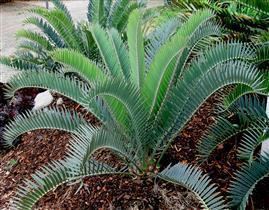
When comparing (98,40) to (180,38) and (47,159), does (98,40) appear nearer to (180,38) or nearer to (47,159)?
(180,38)

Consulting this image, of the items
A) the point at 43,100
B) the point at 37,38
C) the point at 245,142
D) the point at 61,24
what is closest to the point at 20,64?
the point at 37,38

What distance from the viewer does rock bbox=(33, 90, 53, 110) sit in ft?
15.7

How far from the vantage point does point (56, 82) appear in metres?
3.06

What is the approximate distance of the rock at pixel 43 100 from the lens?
4793 millimetres

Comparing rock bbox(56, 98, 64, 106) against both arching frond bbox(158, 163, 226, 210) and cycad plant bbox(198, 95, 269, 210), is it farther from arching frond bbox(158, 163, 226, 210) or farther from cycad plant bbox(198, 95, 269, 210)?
arching frond bbox(158, 163, 226, 210)

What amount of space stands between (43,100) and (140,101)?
2226 mm

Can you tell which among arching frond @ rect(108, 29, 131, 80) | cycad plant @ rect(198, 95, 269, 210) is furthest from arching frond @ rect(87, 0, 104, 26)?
cycad plant @ rect(198, 95, 269, 210)

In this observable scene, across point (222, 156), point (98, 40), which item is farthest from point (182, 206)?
point (98, 40)

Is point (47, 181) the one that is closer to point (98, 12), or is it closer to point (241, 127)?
point (241, 127)

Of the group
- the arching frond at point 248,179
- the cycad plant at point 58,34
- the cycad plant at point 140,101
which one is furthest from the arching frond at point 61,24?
the arching frond at point 248,179

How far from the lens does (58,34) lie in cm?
525

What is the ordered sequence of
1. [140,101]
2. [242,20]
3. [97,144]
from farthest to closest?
[242,20], [140,101], [97,144]

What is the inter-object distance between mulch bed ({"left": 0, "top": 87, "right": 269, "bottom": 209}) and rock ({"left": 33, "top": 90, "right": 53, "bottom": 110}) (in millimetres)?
659

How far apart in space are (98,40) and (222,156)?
4.33 ft
